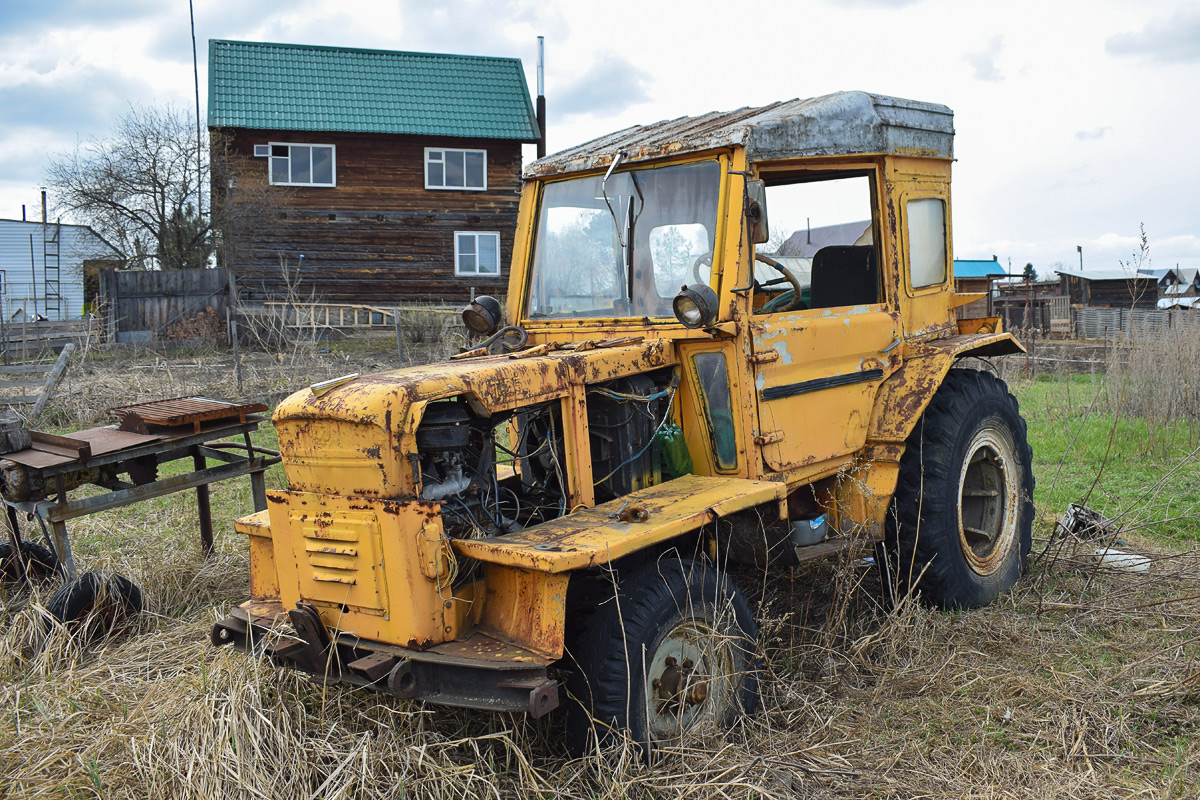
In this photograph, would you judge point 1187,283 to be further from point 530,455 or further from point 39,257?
point 39,257

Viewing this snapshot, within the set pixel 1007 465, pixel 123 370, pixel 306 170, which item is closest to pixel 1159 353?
pixel 1007 465

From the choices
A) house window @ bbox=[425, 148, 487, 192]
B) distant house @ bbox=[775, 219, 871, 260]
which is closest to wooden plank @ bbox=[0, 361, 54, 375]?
distant house @ bbox=[775, 219, 871, 260]

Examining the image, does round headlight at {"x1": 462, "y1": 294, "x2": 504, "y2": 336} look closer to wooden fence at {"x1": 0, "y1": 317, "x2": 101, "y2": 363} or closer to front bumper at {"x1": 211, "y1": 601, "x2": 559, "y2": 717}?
front bumper at {"x1": 211, "y1": 601, "x2": 559, "y2": 717}

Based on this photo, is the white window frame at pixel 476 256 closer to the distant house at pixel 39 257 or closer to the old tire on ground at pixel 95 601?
the old tire on ground at pixel 95 601

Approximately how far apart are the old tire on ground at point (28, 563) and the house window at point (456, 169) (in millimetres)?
18511

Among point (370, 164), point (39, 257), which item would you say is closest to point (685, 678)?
point (370, 164)

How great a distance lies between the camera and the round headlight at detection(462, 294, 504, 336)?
14.8ft

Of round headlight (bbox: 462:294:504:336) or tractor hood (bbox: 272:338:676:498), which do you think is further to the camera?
round headlight (bbox: 462:294:504:336)

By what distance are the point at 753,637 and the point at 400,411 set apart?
1680mm

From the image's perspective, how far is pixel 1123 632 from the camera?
4617 mm

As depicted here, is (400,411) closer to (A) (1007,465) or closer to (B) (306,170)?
(A) (1007,465)

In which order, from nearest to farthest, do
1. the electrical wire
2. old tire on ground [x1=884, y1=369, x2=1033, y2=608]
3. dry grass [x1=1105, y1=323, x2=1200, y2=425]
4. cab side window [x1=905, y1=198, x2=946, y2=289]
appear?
the electrical wire
old tire on ground [x1=884, y1=369, x2=1033, y2=608]
cab side window [x1=905, y1=198, x2=946, y2=289]
dry grass [x1=1105, y1=323, x2=1200, y2=425]

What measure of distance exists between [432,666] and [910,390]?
9.33ft

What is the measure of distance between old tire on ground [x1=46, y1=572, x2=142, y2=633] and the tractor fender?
3.92 meters
